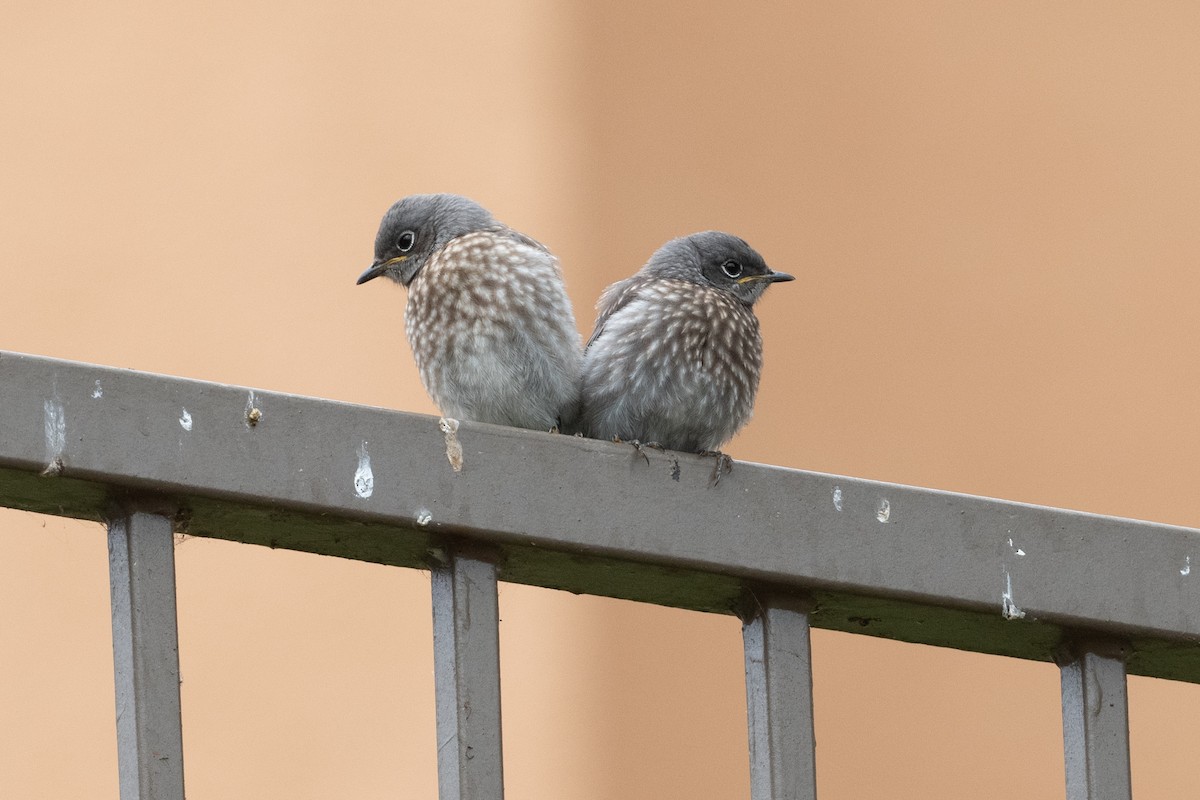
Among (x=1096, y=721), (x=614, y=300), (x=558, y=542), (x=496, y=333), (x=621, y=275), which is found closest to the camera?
(x=558, y=542)

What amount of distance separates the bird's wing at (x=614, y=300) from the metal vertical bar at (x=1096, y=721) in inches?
70.3

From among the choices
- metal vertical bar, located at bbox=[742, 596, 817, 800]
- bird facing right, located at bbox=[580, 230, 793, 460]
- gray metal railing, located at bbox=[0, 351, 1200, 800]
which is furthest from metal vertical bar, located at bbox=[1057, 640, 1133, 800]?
bird facing right, located at bbox=[580, 230, 793, 460]

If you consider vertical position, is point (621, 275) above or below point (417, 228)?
above

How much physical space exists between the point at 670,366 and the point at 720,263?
0.59m

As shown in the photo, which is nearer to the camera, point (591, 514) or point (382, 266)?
point (591, 514)

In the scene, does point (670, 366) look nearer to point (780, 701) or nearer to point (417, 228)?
point (417, 228)

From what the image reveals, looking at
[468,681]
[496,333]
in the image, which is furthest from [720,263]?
[468,681]

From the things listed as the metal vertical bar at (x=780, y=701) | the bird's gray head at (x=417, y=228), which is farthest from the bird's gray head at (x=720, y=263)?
the metal vertical bar at (x=780, y=701)

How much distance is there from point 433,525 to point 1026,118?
5255 millimetres

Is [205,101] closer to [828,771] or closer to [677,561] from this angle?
[828,771]

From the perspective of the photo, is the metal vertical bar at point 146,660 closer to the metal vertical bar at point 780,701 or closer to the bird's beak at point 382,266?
the metal vertical bar at point 780,701

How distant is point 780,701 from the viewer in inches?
91.6

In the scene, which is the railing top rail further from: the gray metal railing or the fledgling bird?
the fledgling bird

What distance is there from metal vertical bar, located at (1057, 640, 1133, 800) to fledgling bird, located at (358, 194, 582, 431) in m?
1.52
